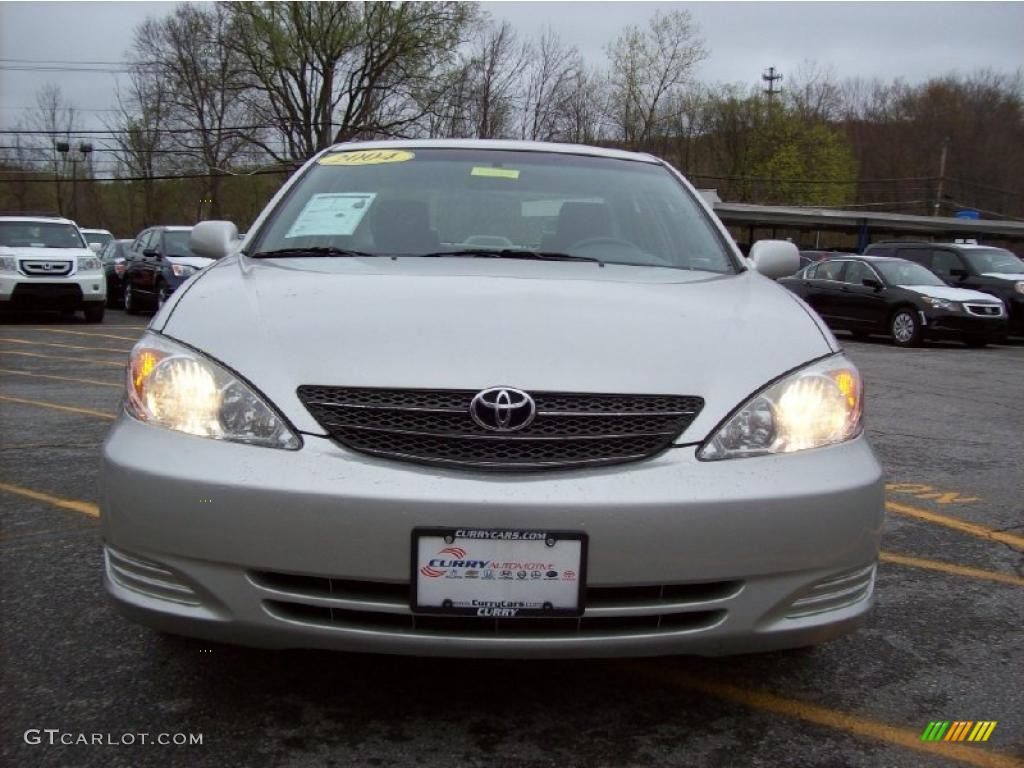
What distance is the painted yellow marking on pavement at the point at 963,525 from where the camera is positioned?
3.96m

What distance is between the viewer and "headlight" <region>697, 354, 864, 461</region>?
6.82 feet

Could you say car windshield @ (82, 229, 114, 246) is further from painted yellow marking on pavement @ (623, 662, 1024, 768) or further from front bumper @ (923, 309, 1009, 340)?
painted yellow marking on pavement @ (623, 662, 1024, 768)

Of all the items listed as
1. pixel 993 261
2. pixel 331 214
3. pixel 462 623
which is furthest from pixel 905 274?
pixel 462 623

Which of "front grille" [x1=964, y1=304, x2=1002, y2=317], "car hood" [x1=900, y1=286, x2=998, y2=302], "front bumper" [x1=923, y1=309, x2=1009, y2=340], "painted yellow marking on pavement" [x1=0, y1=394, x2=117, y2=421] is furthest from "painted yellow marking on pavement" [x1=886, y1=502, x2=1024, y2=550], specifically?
"front grille" [x1=964, y1=304, x2=1002, y2=317]

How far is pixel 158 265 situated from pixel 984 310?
515 inches

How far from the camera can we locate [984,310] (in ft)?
47.4

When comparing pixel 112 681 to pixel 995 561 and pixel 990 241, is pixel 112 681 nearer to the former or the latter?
pixel 995 561

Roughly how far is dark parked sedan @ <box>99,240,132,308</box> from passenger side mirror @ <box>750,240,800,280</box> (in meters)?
16.1

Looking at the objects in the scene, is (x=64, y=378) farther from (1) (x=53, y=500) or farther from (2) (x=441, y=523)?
(2) (x=441, y=523)

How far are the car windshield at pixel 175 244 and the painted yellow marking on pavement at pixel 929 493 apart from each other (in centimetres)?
1274

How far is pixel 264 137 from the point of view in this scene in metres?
39.4

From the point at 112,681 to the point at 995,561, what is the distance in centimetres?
318

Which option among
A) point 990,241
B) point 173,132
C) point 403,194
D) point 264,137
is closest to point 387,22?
point 264,137

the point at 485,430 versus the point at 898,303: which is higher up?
the point at 485,430
